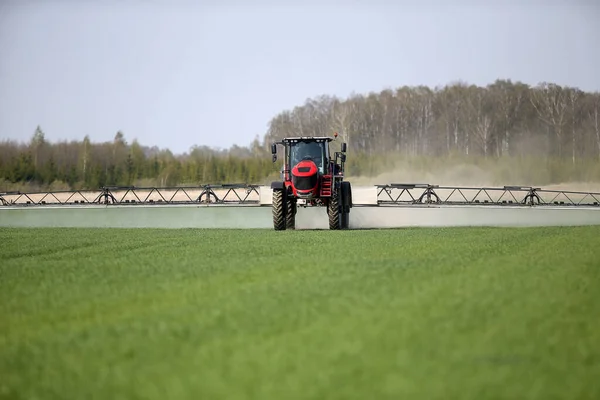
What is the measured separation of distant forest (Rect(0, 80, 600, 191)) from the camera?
175 ft

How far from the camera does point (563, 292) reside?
606cm

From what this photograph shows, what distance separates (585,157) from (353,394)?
5280cm

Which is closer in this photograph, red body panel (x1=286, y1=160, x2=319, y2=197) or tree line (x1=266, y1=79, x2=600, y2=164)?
red body panel (x1=286, y1=160, x2=319, y2=197)

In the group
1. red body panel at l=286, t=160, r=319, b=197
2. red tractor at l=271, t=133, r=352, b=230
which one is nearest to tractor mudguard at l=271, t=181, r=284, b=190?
red tractor at l=271, t=133, r=352, b=230

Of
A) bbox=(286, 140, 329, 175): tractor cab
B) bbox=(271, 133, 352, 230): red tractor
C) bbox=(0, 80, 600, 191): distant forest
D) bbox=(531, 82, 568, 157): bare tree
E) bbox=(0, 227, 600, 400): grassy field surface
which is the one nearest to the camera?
bbox=(0, 227, 600, 400): grassy field surface

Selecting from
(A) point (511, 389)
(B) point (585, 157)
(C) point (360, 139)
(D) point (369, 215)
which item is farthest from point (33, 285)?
(C) point (360, 139)

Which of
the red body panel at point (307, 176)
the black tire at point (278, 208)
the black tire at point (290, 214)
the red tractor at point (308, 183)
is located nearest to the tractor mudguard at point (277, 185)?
the red tractor at point (308, 183)

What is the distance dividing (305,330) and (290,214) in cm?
1577

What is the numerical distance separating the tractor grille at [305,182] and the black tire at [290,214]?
914mm

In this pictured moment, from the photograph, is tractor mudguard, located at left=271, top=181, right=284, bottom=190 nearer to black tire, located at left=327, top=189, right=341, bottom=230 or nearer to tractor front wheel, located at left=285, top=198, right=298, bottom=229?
tractor front wheel, located at left=285, top=198, right=298, bottom=229

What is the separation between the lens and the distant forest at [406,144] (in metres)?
53.3

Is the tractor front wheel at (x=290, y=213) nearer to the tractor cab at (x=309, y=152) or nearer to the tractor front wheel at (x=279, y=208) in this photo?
the tractor front wheel at (x=279, y=208)

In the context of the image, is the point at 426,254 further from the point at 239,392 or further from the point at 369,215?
the point at 369,215

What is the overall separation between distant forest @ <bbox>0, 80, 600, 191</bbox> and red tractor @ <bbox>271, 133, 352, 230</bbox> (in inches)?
1283
